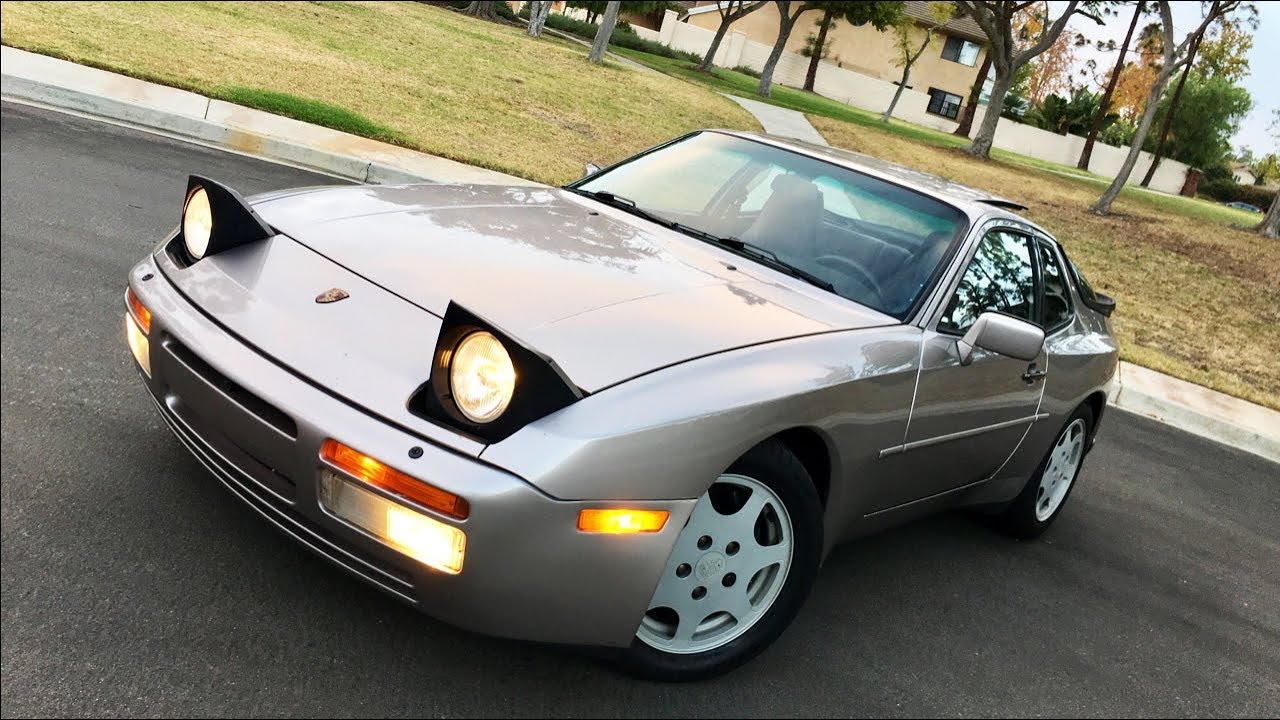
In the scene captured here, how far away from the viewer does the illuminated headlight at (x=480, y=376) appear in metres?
2.27

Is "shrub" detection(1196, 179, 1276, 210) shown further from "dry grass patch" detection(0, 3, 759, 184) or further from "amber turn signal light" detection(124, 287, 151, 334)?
"amber turn signal light" detection(124, 287, 151, 334)

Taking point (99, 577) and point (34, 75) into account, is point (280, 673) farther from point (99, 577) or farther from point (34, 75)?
point (34, 75)

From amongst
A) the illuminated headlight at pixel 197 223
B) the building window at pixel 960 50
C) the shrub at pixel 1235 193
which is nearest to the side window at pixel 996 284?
the illuminated headlight at pixel 197 223

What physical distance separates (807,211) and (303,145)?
707 centimetres

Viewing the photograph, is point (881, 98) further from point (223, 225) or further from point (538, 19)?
point (223, 225)

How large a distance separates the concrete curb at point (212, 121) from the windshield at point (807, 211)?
4.70 metres

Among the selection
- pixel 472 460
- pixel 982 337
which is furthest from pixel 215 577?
pixel 982 337

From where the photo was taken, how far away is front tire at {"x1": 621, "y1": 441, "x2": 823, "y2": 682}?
105 inches

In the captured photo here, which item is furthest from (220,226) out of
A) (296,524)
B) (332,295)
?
(296,524)

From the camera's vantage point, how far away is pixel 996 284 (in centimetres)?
399

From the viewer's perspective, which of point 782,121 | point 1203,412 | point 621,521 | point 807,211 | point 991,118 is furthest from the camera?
point 991,118

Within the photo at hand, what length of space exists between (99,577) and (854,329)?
2150 mm

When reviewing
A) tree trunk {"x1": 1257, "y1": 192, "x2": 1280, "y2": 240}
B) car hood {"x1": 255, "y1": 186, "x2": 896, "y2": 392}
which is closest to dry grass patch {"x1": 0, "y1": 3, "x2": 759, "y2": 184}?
car hood {"x1": 255, "y1": 186, "x2": 896, "y2": 392}

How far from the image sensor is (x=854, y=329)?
3.15m
